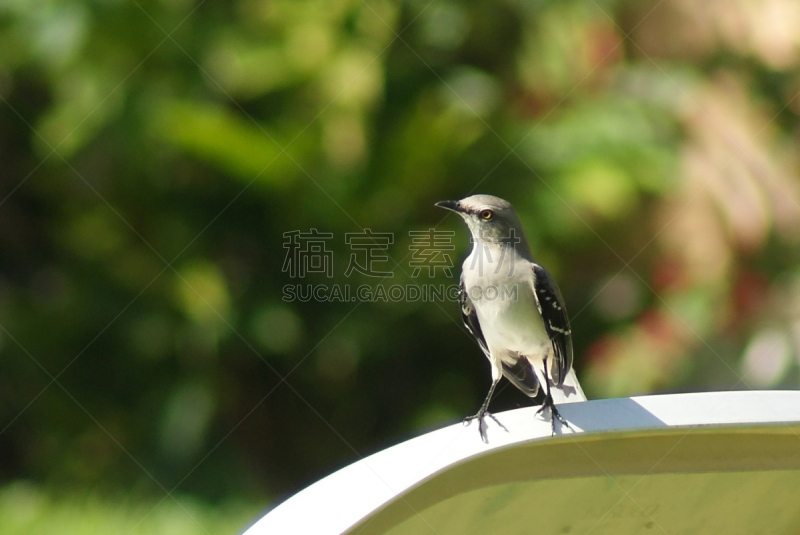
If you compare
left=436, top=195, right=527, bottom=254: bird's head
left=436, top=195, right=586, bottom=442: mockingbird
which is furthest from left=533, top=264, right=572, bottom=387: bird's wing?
left=436, top=195, right=527, bottom=254: bird's head

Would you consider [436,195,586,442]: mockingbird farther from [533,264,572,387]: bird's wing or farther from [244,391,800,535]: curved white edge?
[244,391,800,535]: curved white edge

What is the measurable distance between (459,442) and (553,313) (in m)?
0.78

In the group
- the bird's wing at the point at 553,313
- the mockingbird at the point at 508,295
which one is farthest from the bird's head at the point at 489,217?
the bird's wing at the point at 553,313

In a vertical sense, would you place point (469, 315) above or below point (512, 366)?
above

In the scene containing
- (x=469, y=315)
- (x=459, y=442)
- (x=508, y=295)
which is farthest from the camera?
(x=469, y=315)

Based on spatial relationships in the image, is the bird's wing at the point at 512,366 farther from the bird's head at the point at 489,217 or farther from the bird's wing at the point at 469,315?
the bird's head at the point at 489,217

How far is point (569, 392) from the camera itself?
6.02ft

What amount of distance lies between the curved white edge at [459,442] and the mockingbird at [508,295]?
514 mm

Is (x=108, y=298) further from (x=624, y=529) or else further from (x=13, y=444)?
(x=624, y=529)

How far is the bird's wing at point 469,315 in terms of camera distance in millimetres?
1763

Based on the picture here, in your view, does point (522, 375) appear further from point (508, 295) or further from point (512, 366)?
point (508, 295)

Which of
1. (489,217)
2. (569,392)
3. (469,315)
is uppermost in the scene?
(489,217)

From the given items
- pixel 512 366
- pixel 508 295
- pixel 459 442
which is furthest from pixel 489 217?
pixel 459 442

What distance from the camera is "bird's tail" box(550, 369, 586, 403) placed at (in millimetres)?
1791
